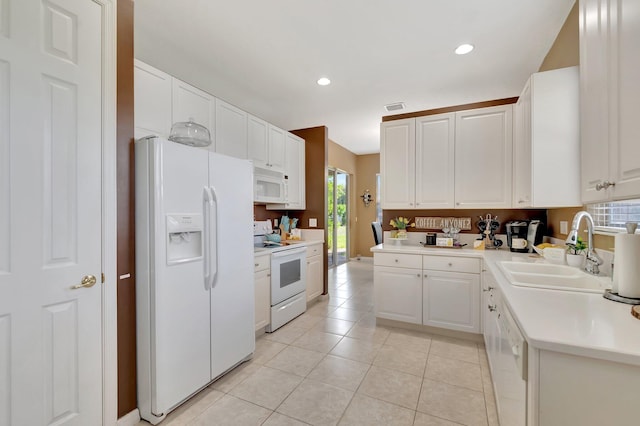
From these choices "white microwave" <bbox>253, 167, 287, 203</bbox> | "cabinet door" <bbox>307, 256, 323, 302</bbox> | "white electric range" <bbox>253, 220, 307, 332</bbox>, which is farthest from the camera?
"cabinet door" <bbox>307, 256, 323, 302</bbox>

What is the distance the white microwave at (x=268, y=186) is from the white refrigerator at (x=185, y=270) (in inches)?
37.7

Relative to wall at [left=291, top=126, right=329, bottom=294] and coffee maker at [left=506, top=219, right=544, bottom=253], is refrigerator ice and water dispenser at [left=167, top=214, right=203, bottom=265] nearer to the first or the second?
wall at [left=291, top=126, right=329, bottom=294]

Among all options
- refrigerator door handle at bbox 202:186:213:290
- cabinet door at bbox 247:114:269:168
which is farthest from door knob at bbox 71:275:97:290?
cabinet door at bbox 247:114:269:168

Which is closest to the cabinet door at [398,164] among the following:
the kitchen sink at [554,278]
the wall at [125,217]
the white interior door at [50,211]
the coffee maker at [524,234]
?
the coffee maker at [524,234]

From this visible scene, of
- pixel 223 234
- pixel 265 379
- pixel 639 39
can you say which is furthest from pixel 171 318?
pixel 639 39

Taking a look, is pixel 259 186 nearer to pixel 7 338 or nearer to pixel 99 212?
pixel 99 212

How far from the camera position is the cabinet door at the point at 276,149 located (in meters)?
3.61

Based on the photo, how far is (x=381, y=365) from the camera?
2.40m

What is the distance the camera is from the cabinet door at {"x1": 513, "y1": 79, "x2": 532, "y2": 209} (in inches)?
86.8

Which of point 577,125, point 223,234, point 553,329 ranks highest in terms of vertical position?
point 577,125

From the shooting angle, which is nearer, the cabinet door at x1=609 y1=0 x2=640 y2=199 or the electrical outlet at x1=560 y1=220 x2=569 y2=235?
the cabinet door at x1=609 y1=0 x2=640 y2=199

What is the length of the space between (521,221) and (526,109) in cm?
135

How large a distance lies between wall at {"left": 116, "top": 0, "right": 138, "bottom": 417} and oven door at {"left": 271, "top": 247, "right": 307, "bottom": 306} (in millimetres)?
1469

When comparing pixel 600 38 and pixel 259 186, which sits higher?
pixel 600 38
